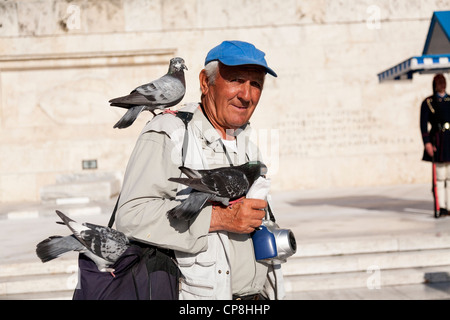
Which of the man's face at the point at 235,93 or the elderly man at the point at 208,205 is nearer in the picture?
the elderly man at the point at 208,205

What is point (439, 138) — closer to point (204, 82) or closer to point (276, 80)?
point (276, 80)

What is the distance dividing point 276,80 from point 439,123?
5.78 metres

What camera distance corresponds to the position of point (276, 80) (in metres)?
13.2

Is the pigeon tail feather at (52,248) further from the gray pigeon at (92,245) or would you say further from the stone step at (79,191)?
the stone step at (79,191)

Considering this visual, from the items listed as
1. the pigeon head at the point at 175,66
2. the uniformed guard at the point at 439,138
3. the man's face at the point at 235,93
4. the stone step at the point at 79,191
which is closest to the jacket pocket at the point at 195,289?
the man's face at the point at 235,93

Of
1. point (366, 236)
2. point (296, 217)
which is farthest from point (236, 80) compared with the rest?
point (296, 217)

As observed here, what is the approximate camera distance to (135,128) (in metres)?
13.5

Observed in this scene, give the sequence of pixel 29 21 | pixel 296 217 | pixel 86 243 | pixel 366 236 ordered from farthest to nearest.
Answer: pixel 29 21
pixel 296 217
pixel 366 236
pixel 86 243

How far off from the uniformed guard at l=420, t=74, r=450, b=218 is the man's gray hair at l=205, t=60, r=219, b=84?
6336mm

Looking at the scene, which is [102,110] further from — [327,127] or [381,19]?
[381,19]

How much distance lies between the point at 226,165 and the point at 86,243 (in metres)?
0.67

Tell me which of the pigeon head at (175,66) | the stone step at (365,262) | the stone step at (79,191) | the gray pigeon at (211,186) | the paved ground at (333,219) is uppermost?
the pigeon head at (175,66)

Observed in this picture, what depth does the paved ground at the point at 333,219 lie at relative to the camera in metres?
5.72

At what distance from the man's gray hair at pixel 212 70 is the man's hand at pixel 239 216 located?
1.90 feet
